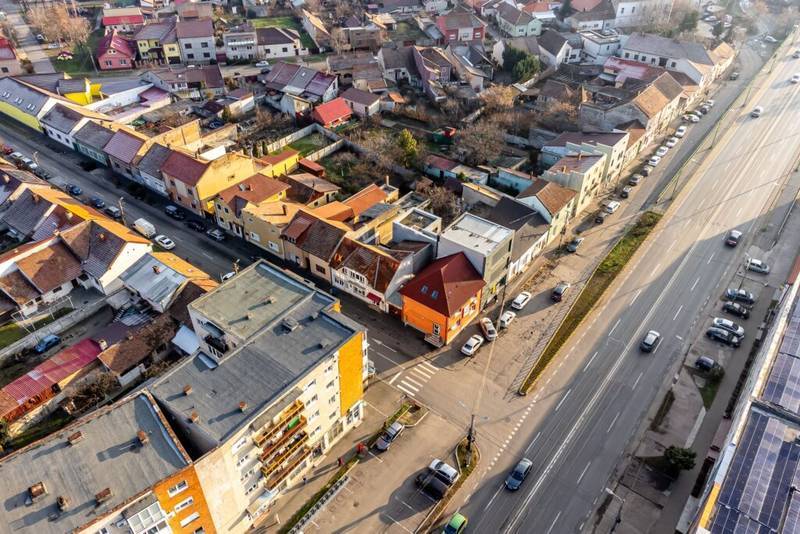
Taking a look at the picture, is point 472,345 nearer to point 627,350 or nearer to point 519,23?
point 627,350

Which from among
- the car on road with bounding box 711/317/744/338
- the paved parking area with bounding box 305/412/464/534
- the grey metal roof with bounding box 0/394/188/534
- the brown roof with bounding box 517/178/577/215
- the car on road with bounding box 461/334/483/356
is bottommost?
the paved parking area with bounding box 305/412/464/534

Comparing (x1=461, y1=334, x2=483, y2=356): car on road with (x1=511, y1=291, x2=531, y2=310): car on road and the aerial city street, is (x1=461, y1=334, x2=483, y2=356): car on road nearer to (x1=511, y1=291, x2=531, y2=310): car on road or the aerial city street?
the aerial city street

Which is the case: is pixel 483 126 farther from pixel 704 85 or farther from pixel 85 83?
pixel 85 83

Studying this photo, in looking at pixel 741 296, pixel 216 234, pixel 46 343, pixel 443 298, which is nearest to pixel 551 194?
pixel 443 298

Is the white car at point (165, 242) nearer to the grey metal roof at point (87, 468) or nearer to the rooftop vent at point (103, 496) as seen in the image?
the grey metal roof at point (87, 468)

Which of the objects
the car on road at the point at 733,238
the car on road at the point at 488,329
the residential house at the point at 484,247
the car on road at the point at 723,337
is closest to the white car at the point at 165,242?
the residential house at the point at 484,247

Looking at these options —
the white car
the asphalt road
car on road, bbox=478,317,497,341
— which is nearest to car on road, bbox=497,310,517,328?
car on road, bbox=478,317,497,341

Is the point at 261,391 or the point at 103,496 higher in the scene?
the point at 261,391
